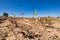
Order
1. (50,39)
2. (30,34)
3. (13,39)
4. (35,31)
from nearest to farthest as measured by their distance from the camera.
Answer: (13,39) → (50,39) → (30,34) → (35,31)

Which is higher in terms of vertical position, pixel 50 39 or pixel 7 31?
pixel 7 31

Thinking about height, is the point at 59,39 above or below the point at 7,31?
below

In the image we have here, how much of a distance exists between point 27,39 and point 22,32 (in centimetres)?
62

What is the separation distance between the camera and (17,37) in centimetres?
436

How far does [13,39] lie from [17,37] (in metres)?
0.24

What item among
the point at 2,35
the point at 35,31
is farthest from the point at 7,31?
the point at 35,31

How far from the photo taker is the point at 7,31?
468 cm

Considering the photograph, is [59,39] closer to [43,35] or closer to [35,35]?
[43,35]

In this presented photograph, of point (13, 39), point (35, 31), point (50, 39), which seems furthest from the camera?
point (35, 31)

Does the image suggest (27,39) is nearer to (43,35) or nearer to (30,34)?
(30,34)

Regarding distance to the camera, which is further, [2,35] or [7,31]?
[7,31]

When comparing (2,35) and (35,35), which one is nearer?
(2,35)

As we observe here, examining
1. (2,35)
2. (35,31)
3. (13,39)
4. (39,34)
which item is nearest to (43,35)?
(39,34)

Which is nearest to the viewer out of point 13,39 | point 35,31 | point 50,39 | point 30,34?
point 13,39
